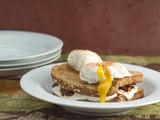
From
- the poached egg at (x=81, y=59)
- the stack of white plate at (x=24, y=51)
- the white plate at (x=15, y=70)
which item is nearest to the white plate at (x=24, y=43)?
the stack of white plate at (x=24, y=51)

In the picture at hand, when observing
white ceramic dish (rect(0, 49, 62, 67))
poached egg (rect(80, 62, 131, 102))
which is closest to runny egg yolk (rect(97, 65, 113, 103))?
poached egg (rect(80, 62, 131, 102))

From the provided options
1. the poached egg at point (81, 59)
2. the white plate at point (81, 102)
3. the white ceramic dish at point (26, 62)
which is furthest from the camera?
the white ceramic dish at point (26, 62)

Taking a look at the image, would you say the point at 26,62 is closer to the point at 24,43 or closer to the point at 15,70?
the point at 15,70

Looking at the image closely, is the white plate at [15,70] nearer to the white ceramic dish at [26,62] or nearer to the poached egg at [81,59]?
the white ceramic dish at [26,62]

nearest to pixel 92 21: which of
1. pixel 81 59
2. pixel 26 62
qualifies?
pixel 26 62

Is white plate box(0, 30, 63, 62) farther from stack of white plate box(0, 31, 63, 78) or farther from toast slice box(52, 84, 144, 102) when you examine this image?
toast slice box(52, 84, 144, 102)

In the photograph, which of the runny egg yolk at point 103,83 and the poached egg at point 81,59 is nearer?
the runny egg yolk at point 103,83
